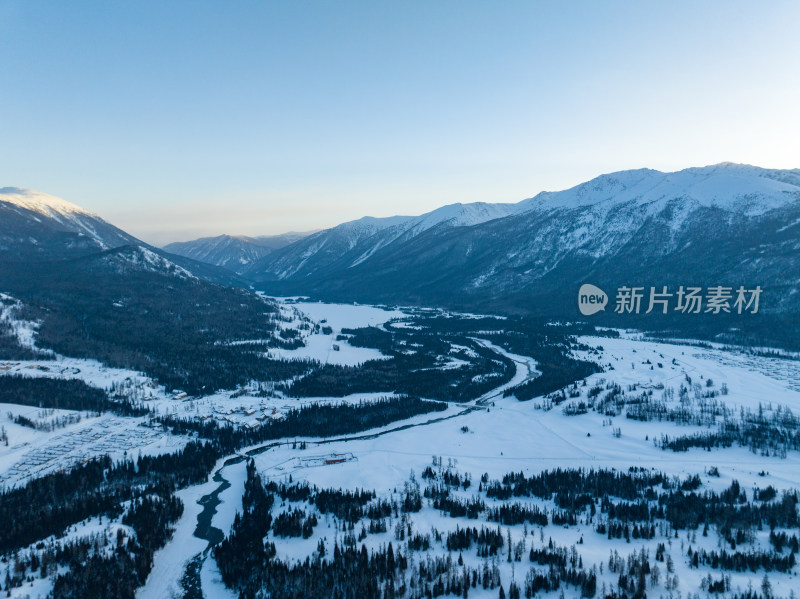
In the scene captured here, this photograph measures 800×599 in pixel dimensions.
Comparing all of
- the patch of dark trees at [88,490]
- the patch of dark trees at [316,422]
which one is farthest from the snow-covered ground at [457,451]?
the patch of dark trees at [88,490]

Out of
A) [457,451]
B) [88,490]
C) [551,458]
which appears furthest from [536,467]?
[88,490]

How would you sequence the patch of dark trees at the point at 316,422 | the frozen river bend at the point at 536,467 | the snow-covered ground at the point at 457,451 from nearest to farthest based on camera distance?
1. the frozen river bend at the point at 536,467
2. the snow-covered ground at the point at 457,451
3. the patch of dark trees at the point at 316,422

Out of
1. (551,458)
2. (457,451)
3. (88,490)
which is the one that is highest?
(551,458)

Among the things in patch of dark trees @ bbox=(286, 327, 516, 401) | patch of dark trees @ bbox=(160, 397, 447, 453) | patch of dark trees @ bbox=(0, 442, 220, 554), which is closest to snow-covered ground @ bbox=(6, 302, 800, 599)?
patch of dark trees @ bbox=(160, 397, 447, 453)

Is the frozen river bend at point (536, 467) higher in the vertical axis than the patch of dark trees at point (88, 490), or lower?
higher

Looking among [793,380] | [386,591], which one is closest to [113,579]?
[386,591]

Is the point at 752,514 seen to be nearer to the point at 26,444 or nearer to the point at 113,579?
the point at 113,579

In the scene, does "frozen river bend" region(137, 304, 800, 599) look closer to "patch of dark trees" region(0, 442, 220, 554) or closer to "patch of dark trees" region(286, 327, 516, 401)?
"patch of dark trees" region(0, 442, 220, 554)

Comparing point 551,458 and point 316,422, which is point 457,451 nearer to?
point 551,458

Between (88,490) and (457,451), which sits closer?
(88,490)

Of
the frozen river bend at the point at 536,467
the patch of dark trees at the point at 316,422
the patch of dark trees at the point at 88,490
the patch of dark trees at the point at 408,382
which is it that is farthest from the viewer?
the patch of dark trees at the point at 408,382

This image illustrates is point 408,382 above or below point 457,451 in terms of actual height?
above

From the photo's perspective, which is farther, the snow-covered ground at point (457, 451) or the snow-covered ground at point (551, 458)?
the snow-covered ground at point (457, 451)

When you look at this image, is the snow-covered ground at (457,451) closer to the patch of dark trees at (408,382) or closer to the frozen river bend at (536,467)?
the frozen river bend at (536,467)
